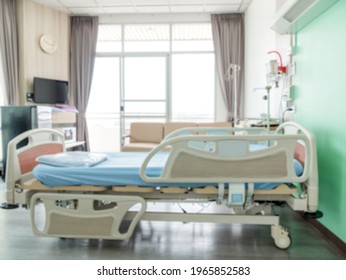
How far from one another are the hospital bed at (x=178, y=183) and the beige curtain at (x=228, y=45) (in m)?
3.68

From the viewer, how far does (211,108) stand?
5992 millimetres

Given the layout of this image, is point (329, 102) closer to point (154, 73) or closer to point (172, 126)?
point (172, 126)

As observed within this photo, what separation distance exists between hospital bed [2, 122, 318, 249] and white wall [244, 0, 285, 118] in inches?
72.6

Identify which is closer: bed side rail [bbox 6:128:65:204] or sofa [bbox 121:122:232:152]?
bed side rail [bbox 6:128:65:204]

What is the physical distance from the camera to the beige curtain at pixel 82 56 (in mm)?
5727

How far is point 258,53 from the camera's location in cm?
449

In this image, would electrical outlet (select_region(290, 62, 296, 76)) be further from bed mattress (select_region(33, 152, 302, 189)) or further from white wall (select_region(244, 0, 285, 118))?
bed mattress (select_region(33, 152, 302, 189))

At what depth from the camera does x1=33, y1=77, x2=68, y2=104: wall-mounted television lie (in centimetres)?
503

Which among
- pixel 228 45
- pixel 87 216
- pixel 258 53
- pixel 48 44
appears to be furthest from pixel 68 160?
pixel 228 45

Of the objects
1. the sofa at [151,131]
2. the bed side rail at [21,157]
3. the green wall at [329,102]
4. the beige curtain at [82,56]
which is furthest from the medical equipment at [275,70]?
the beige curtain at [82,56]

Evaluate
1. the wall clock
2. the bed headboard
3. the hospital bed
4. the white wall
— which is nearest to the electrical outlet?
the white wall

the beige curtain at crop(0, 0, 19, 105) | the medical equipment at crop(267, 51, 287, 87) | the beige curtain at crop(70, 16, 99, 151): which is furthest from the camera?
the beige curtain at crop(70, 16, 99, 151)

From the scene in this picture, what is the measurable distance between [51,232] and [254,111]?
3.76 metres
